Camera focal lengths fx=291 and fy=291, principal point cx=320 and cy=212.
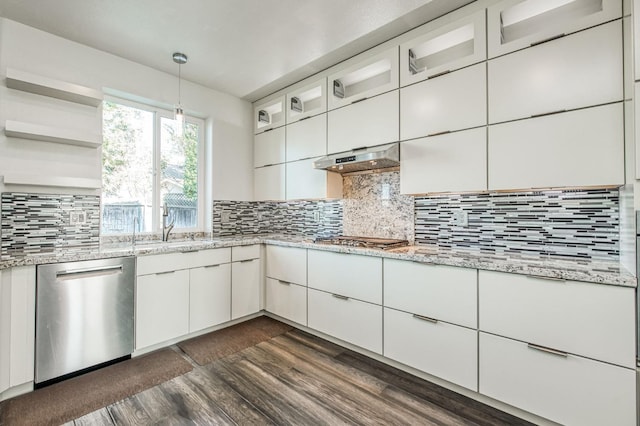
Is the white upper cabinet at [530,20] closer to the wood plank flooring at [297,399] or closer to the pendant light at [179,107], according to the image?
the wood plank flooring at [297,399]

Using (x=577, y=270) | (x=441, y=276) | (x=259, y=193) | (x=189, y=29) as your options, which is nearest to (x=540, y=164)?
(x=577, y=270)

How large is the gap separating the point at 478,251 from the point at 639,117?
1.18 metres

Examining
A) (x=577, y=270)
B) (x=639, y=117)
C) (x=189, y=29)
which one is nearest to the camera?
(x=639, y=117)

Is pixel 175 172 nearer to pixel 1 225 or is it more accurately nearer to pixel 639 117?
pixel 1 225

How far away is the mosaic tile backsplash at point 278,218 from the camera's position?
341 cm

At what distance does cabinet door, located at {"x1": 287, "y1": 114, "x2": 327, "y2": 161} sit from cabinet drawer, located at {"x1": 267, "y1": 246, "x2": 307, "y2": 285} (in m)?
1.04

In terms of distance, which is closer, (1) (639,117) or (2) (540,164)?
A: (1) (639,117)

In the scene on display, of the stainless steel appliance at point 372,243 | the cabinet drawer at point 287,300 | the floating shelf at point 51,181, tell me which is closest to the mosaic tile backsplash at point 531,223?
the stainless steel appliance at point 372,243

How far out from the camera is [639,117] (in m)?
1.34

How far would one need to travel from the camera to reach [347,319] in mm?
2496

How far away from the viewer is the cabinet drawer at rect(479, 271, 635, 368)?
1365mm

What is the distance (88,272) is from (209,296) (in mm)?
1009

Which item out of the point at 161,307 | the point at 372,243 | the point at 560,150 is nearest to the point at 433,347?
the point at 372,243

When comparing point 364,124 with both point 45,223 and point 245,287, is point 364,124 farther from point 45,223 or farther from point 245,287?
point 45,223
